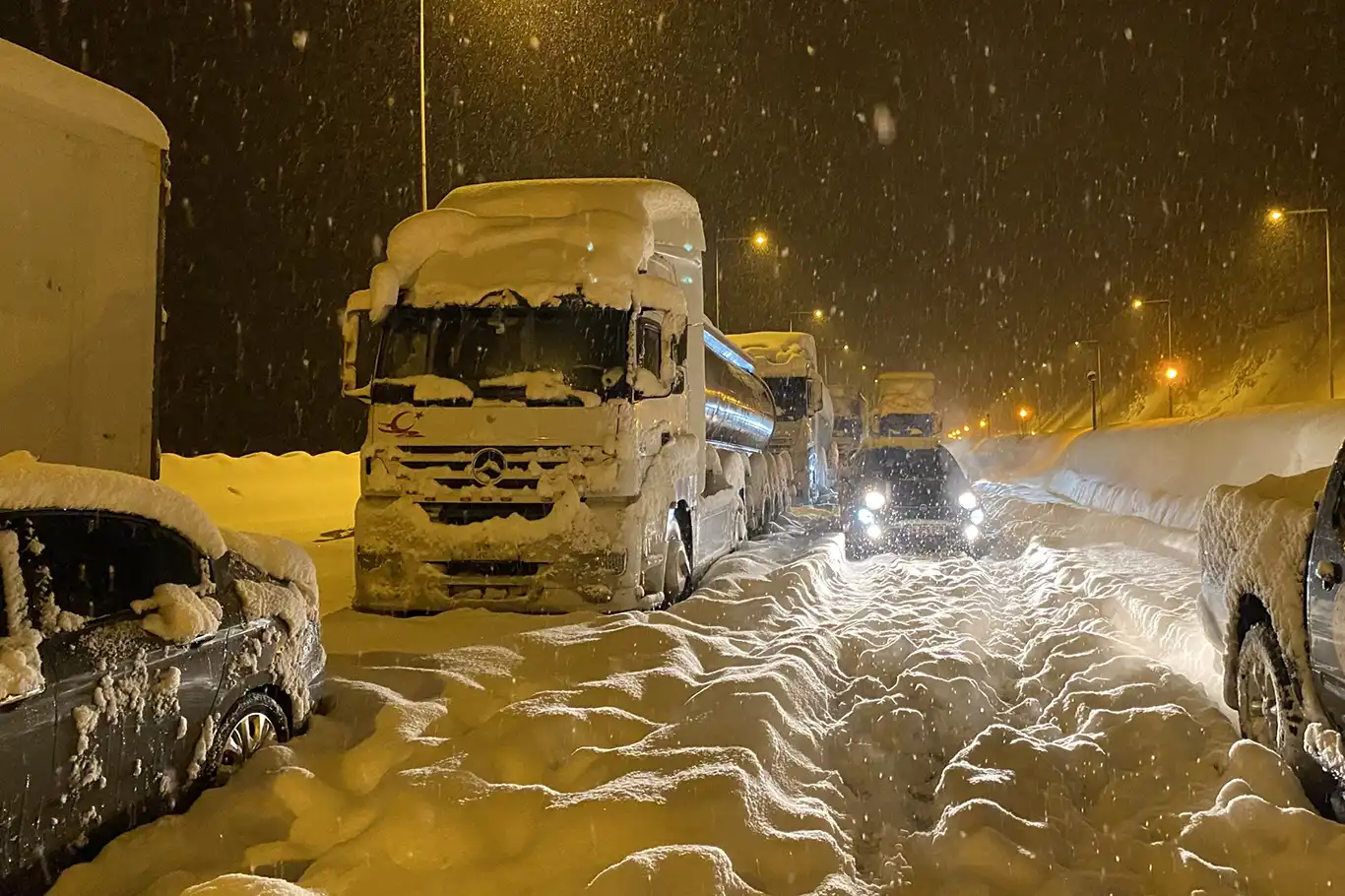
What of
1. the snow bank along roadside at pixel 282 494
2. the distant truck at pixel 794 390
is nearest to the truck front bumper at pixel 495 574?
the snow bank along roadside at pixel 282 494

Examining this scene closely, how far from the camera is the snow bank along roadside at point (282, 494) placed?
55.9 ft

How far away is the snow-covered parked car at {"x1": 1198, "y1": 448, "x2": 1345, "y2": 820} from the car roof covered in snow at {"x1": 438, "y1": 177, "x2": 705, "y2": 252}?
6.27 m

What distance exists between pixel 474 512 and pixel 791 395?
576 inches

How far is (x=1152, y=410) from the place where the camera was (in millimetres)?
82688

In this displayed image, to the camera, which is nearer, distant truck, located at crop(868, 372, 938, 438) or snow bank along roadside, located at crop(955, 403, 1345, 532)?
snow bank along roadside, located at crop(955, 403, 1345, 532)

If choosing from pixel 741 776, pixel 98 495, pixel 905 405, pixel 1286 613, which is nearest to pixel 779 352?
pixel 905 405

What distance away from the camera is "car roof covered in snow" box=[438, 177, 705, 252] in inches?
419

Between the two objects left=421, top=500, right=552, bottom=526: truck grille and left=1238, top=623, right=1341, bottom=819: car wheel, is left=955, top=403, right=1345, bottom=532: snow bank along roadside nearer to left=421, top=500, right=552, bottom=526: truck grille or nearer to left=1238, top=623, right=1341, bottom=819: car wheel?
left=1238, top=623, right=1341, bottom=819: car wheel

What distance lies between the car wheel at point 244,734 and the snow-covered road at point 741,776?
13 cm

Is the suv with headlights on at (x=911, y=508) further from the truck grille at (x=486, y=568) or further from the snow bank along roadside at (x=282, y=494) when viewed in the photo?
the truck grille at (x=486, y=568)

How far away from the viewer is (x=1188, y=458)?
2005 cm

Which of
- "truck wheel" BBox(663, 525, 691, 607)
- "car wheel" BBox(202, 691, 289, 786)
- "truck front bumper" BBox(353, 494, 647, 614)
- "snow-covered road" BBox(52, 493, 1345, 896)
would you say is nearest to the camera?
"snow-covered road" BBox(52, 493, 1345, 896)

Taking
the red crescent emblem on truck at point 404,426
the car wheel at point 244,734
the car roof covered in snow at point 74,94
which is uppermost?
the car roof covered in snow at point 74,94

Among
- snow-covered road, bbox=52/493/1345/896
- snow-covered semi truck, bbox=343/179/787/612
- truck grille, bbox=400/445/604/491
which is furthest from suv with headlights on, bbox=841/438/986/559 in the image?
truck grille, bbox=400/445/604/491
